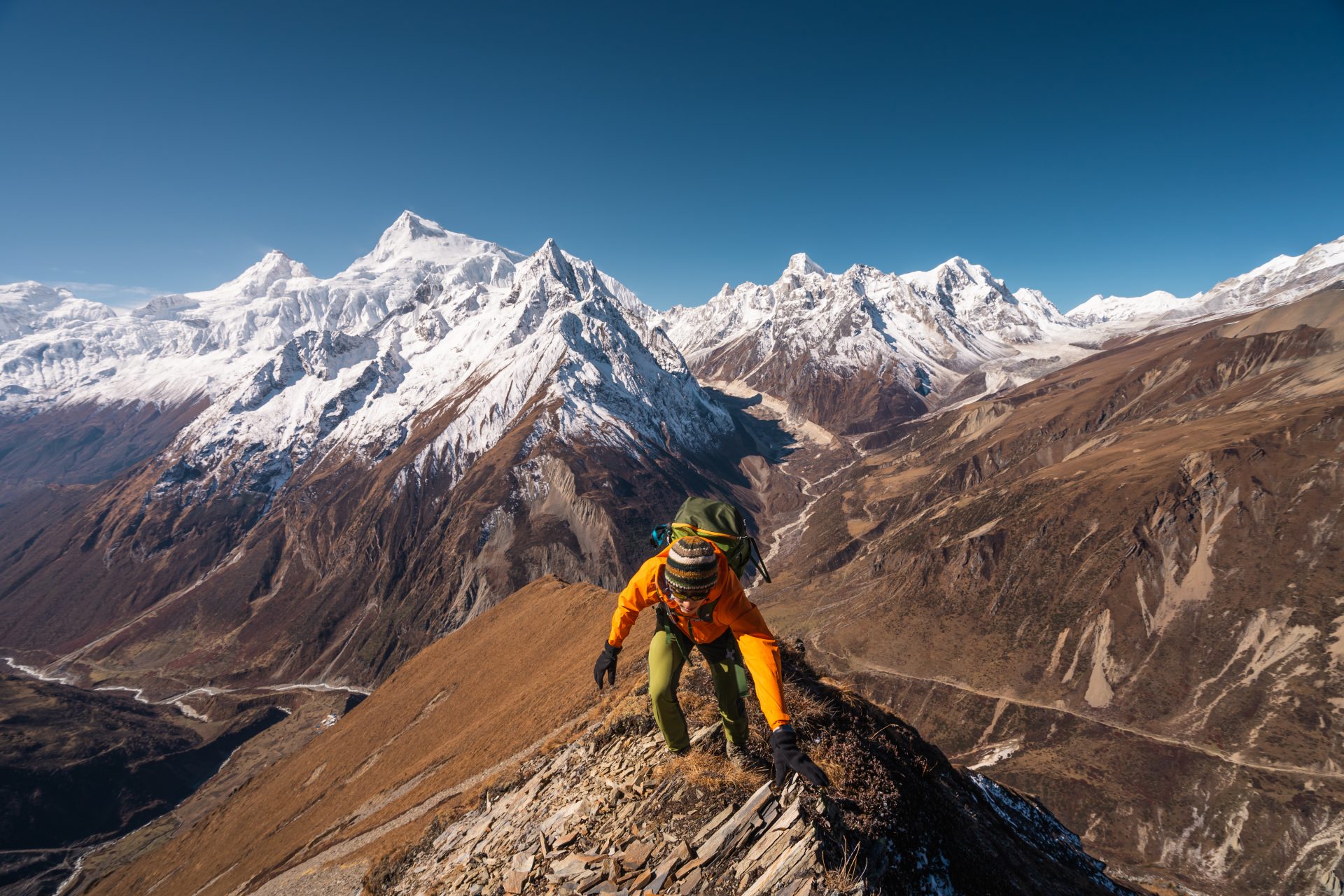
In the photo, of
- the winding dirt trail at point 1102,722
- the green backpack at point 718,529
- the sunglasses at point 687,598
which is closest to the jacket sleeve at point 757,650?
the sunglasses at point 687,598

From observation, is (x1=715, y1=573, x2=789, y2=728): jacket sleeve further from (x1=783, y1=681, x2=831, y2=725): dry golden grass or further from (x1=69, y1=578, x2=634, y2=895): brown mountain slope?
(x1=69, y1=578, x2=634, y2=895): brown mountain slope

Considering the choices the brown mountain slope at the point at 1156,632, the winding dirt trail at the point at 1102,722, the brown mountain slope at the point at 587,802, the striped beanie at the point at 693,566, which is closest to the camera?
the striped beanie at the point at 693,566

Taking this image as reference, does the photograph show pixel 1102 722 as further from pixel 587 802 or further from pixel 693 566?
pixel 693 566

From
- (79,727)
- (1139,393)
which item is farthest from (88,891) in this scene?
(1139,393)

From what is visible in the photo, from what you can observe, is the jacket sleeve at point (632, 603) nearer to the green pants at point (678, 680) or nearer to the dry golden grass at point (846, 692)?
the green pants at point (678, 680)

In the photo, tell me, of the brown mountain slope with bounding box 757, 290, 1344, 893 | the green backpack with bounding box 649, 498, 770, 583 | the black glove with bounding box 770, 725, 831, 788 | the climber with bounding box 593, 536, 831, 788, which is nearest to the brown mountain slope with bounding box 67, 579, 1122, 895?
the climber with bounding box 593, 536, 831, 788

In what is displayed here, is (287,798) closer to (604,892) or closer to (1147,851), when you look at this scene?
(604,892)

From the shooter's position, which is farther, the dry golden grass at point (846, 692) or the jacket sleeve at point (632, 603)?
the dry golden grass at point (846, 692)
